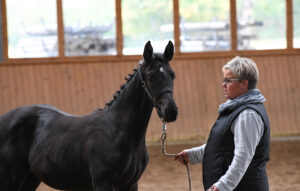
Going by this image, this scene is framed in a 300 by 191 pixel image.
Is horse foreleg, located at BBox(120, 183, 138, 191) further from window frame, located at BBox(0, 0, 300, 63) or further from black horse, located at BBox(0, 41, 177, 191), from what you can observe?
window frame, located at BBox(0, 0, 300, 63)

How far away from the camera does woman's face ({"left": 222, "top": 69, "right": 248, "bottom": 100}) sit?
7.81ft

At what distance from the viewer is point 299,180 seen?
5.85m

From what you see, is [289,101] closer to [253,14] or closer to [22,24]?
[253,14]

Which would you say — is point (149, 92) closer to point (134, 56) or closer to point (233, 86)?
point (233, 86)

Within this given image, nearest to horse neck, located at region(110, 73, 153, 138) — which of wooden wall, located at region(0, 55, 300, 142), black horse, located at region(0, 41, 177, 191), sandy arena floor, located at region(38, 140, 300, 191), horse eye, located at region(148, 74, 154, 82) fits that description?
black horse, located at region(0, 41, 177, 191)

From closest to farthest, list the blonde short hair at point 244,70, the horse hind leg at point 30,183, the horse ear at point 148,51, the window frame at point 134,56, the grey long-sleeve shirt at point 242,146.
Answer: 1. the grey long-sleeve shirt at point 242,146
2. the blonde short hair at point 244,70
3. the horse ear at point 148,51
4. the horse hind leg at point 30,183
5. the window frame at point 134,56

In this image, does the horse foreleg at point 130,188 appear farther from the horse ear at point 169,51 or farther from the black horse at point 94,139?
the horse ear at point 169,51

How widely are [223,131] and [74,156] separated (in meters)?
1.06

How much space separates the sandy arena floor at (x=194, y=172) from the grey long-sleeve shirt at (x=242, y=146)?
3.33 m

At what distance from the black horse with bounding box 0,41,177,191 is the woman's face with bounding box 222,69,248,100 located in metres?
0.46

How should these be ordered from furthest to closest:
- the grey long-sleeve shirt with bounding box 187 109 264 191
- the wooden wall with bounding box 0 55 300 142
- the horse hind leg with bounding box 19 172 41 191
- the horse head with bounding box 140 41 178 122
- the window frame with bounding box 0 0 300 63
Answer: the window frame with bounding box 0 0 300 63
the wooden wall with bounding box 0 55 300 142
the horse hind leg with bounding box 19 172 41 191
the horse head with bounding box 140 41 178 122
the grey long-sleeve shirt with bounding box 187 109 264 191

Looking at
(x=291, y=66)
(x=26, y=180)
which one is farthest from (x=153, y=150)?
(x=26, y=180)

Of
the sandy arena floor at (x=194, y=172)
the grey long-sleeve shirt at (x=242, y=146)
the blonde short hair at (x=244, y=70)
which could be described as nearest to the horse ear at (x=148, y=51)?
Answer: the blonde short hair at (x=244, y=70)

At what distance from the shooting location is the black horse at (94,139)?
2.90 m
